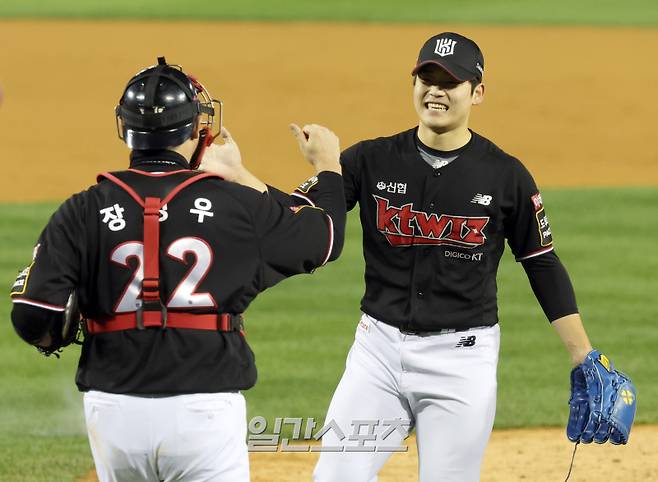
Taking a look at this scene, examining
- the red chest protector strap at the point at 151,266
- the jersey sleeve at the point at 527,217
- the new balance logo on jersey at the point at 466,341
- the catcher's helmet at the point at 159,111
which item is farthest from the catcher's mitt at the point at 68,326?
the jersey sleeve at the point at 527,217

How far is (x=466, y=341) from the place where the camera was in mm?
4852

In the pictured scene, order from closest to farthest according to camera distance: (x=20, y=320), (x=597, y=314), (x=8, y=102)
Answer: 1. (x=20, y=320)
2. (x=597, y=314)
3. (x=8, y=102)

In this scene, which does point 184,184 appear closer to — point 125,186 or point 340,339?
point 125,186

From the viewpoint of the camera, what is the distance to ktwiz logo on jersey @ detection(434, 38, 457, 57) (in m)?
4.88

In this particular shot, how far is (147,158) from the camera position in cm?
377

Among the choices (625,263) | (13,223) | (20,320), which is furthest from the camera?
(13,223)

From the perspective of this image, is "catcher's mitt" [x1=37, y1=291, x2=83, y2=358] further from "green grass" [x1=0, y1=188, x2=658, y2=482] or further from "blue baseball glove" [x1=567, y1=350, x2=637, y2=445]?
"green grass" [x1=0, y1=188, x2=658, y2=482]

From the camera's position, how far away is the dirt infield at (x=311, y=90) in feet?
50.3

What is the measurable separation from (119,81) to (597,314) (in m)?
10.2

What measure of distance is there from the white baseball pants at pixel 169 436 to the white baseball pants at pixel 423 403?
1167 mm

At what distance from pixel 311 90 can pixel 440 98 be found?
13414mm

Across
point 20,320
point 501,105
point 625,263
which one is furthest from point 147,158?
point 501,105

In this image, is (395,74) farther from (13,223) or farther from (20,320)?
(20,320)

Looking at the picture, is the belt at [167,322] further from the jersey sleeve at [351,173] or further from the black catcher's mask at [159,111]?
the jersey sleeve at [351,173]
